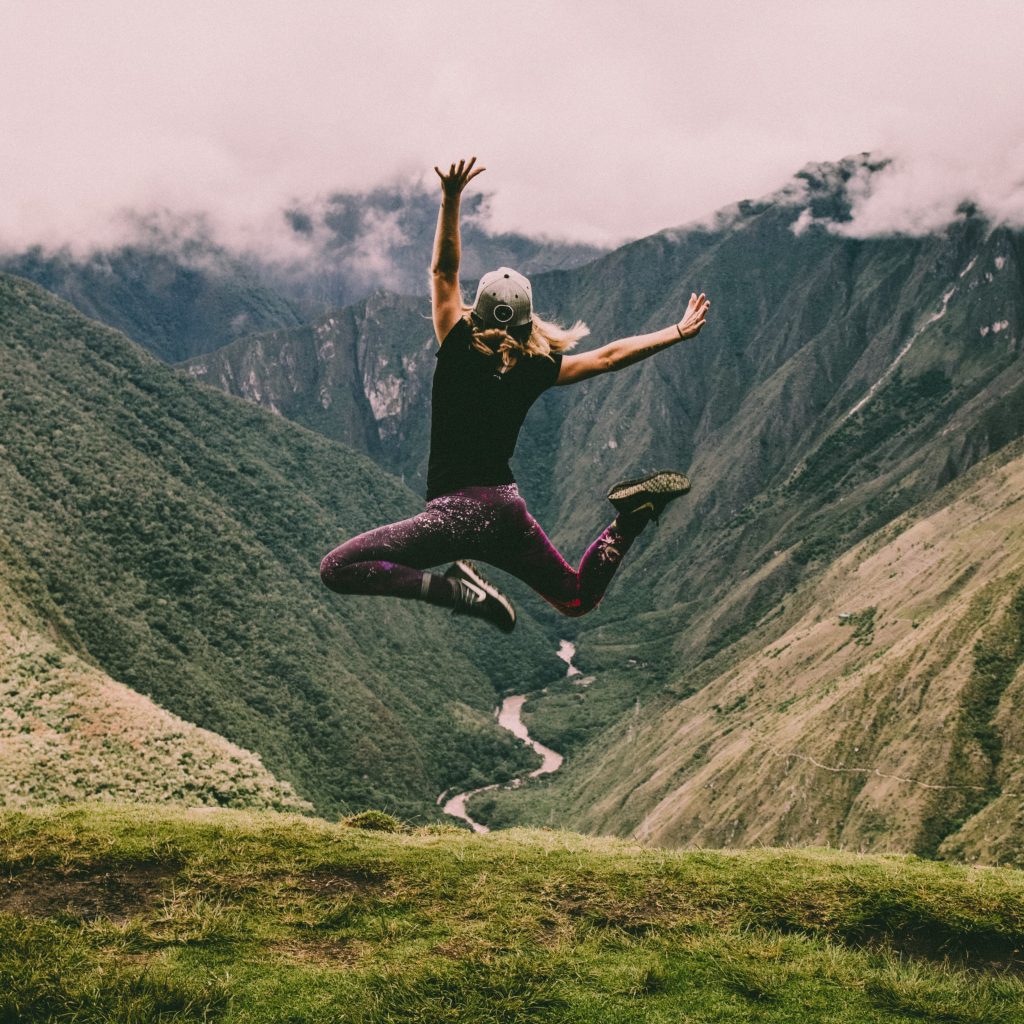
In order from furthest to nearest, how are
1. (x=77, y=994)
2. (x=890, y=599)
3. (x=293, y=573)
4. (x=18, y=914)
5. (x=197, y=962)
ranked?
(x=293, y=573)
(x=890, y=599)
(x=18, y=914)
(x=197, y=962)
(x=77, y=994)

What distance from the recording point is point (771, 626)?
153 metres

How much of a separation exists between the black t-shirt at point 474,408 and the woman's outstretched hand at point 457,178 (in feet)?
3.19

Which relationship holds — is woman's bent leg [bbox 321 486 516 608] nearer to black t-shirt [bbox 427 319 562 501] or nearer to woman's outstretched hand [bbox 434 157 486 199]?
black t-shirt [bbox 427 319 562 501]

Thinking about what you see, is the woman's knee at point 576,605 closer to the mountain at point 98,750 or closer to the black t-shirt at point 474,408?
the black t-shirt at point 474,408

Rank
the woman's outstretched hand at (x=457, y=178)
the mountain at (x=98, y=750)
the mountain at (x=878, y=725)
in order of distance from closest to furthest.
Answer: the woman's outstretched hand at (x=457, y=178) < the mountain at (x=98, y=750) < the mountain at (x=878, y=725)

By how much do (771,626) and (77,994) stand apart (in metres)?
155

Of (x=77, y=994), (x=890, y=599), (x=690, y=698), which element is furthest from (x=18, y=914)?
(x=690, y=698)

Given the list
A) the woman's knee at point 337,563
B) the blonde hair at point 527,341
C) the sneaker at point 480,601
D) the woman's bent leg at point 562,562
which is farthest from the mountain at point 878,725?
the woman's knee at point 337,563

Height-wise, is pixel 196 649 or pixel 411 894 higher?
pixel 411 894

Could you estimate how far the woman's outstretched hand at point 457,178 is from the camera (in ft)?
22.1

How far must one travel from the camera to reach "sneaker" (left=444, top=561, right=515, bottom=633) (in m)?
7.30

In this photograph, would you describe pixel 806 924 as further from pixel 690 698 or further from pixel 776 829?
pixel 690 698

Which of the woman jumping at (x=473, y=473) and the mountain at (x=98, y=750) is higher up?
the woman jumping at (x=473, y=473)

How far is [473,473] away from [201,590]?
132093 mm
